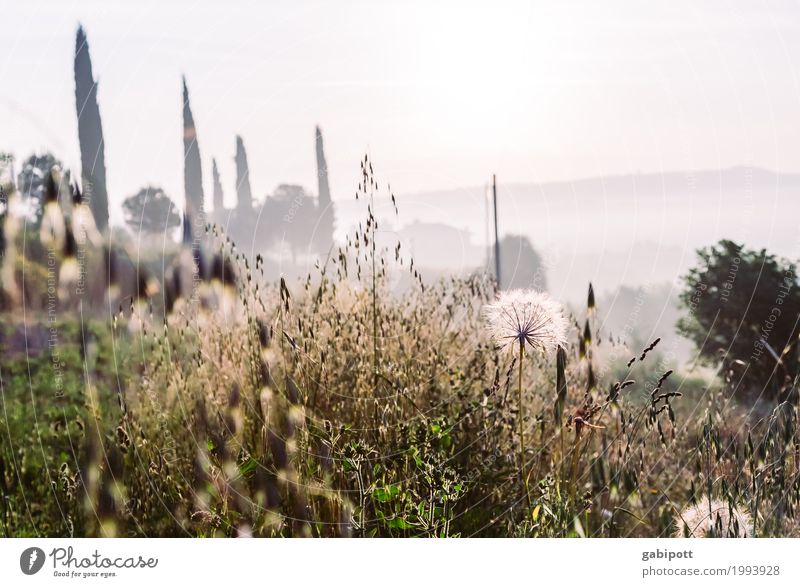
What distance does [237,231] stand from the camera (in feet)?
8.77

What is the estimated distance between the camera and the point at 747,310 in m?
3.23

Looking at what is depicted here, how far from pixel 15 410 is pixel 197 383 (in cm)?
155

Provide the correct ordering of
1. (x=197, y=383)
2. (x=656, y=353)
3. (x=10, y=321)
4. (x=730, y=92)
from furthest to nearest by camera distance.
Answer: (x=10, y=321), (x=656, y=353), (x=197, y=383), (x=730, y=92)

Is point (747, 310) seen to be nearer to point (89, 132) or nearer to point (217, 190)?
point (217, 190)

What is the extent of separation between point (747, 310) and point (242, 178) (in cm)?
219

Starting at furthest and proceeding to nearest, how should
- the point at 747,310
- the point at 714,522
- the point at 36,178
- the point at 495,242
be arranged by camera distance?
the point at 747,310 → the point at 36,178 → the point at 495,242 → the point at 714,522

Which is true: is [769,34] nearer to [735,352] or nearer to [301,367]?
[735,352]

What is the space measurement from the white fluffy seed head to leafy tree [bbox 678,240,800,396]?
74 cm
